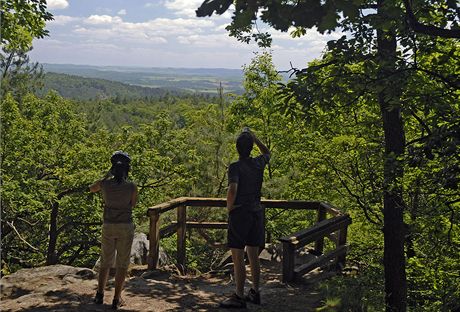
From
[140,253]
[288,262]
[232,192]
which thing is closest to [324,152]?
[140,253]

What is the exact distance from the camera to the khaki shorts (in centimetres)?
521

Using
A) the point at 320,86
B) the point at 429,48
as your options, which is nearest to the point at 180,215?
the point at 320,86

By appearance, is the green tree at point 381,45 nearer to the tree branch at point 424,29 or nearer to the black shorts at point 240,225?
the tree branch at point 424,29

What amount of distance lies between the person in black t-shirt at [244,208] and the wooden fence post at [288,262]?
1.06 m

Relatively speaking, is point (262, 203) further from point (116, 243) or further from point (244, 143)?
point (116, 243)

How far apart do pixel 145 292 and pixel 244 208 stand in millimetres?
2224

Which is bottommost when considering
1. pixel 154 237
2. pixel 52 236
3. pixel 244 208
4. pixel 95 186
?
pixel 52 236

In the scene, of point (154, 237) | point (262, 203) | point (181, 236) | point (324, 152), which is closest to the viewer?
point (154, 237)

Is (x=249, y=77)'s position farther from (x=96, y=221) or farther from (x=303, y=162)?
(x=96, y=221)

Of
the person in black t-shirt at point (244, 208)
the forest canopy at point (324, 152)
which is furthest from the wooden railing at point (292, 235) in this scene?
the person in black t-shirt at point (244, 208)

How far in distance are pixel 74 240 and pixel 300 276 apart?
45.2ft

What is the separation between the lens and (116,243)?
530 centimetres

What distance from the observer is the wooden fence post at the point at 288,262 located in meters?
6.38

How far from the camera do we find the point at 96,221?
1712 cm
